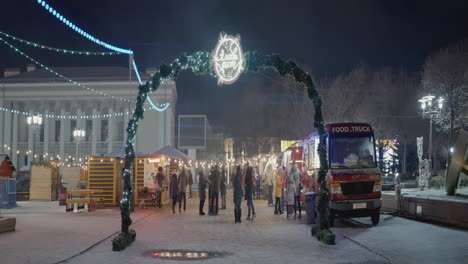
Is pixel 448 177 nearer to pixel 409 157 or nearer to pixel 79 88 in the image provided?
pixel 409 157

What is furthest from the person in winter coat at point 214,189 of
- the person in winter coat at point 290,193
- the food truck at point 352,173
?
the food truck at point 352,173

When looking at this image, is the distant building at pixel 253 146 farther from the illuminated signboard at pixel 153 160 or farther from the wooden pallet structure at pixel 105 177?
the wooden pallet structure at pixel 105 177

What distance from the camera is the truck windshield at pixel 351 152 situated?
16844mm

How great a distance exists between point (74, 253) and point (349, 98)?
33653 mm

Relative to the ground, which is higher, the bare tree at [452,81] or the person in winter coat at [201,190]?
the bare tree at [452,81]

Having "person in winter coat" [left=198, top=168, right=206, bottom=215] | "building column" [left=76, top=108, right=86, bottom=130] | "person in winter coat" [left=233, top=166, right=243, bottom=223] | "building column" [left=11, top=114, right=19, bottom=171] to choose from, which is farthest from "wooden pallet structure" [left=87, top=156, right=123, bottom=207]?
"building column" [left=11, top=114, right=19, bottom=171]

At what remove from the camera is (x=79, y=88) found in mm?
62156

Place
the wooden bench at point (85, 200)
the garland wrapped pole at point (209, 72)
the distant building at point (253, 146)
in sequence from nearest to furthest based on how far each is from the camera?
the garland wrapped pole at point (209, 72)
the wooden bench at point (85, 200)
the distant building at point (253, 146)

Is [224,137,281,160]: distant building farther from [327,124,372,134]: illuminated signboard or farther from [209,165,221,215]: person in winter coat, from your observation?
[327,124,372,134]: illuminated signboard

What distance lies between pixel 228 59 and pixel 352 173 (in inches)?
208

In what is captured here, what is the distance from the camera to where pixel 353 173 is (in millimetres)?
16234

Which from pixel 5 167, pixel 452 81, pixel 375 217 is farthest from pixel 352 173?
pixel 452 81

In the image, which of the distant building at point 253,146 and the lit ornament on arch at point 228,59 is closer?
the lit ornament on arch at point 228,59

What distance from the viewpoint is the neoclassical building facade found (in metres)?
61.9
